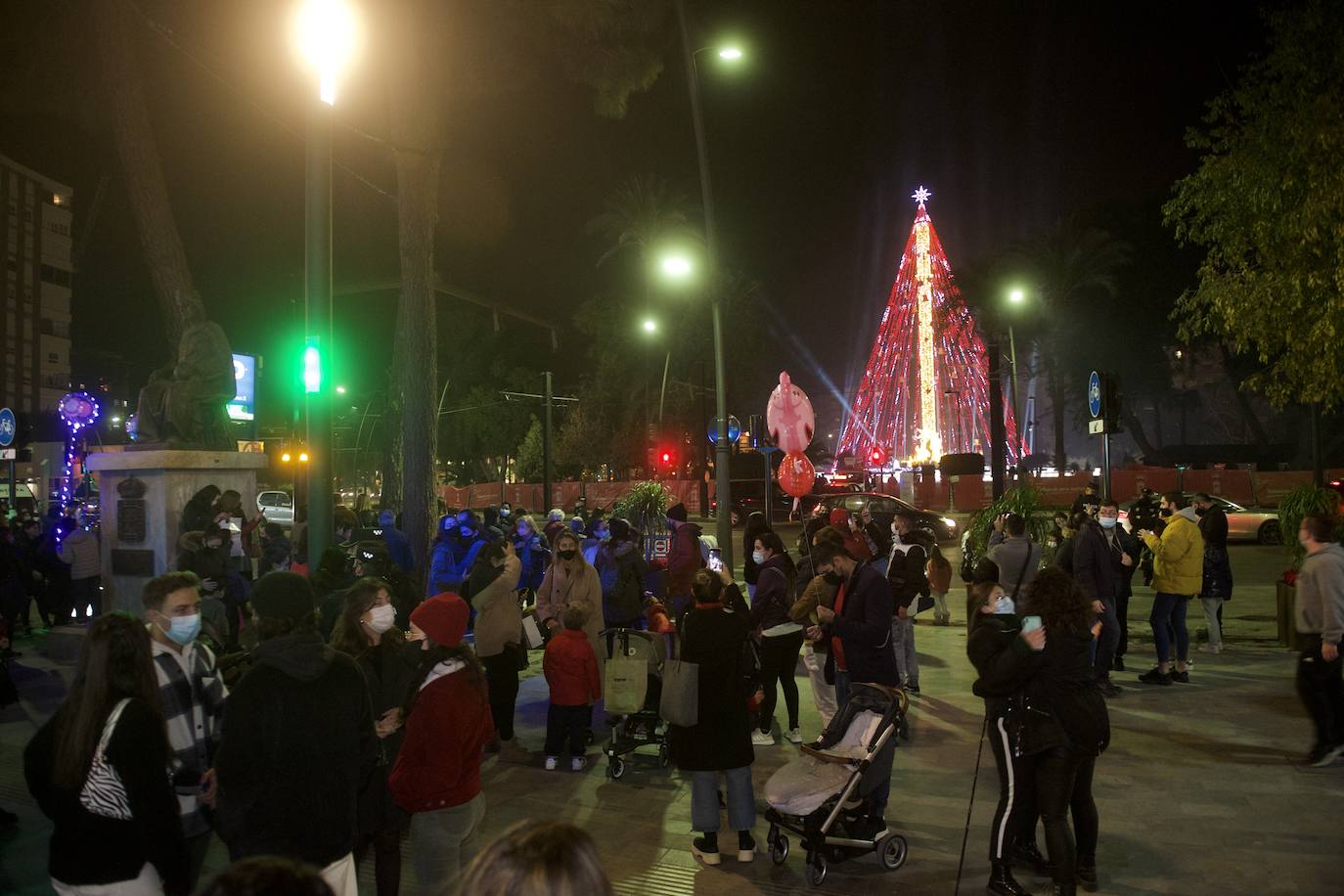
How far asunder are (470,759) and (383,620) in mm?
827

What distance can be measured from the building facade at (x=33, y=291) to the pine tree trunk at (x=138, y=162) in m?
61.5

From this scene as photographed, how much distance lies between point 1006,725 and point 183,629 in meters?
4.01

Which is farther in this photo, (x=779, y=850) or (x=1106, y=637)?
(x=1106, y=637)

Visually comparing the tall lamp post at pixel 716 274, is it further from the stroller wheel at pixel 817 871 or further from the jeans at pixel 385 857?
the jeans at pixel 385 857

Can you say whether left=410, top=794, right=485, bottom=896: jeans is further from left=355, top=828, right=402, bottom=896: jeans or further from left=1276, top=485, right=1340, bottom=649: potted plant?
left=1276, top=485, right=1340, bottom=649: potted plant

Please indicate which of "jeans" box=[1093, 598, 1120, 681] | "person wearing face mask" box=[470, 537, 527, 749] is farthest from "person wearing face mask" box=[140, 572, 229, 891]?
"jeans" box=[1093, 598, 1120, 681]

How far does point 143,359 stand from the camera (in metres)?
43.3

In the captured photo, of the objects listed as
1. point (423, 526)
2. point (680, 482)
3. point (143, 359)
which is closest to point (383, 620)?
point (423, 526)

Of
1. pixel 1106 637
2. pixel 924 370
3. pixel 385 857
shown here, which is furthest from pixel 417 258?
pixel 924 370

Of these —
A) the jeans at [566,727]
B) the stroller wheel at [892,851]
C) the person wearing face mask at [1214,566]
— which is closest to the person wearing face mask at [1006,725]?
the stroller wheel at [892,851]

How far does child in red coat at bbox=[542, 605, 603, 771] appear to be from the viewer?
7.23 meters

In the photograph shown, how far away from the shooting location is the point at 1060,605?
4.88m

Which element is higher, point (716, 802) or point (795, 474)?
point (795, 474)

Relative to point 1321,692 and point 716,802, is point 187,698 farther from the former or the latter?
point 1321,692
